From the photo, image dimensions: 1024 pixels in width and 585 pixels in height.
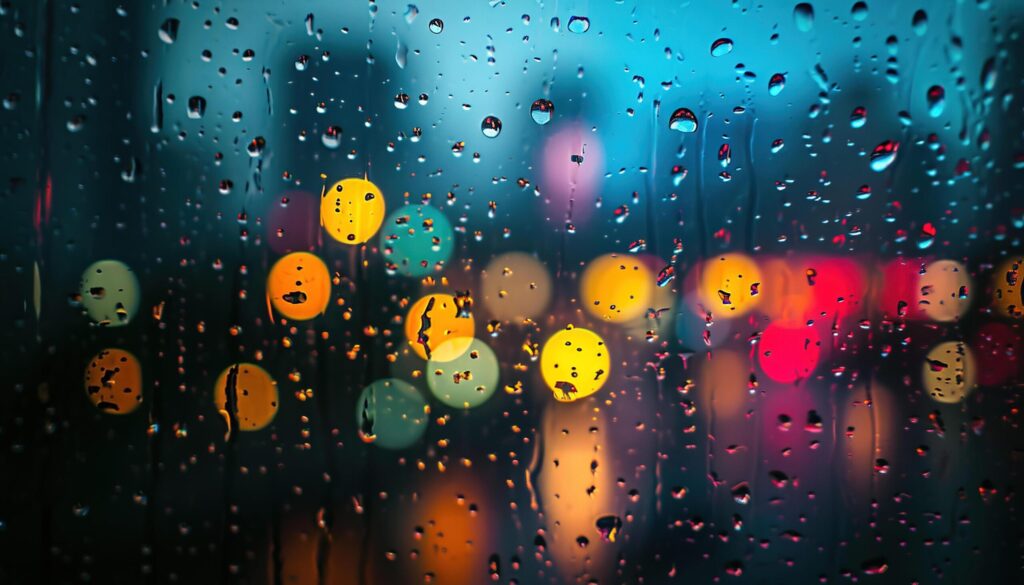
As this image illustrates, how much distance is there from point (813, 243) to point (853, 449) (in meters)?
0.34

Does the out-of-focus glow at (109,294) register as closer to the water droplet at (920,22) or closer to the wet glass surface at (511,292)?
the wet glass surface at (511,292)

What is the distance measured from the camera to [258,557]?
115cm

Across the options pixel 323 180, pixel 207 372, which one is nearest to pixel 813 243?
pixel 323 180

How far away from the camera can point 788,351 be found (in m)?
1.18

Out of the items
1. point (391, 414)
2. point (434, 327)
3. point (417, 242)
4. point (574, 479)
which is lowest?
point (574, 479)

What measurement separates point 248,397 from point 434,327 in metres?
0.32

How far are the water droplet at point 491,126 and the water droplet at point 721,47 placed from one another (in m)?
0.37

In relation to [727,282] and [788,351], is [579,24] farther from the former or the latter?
[788,351]

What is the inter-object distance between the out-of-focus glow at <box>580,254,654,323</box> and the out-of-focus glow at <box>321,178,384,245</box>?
1.18 feet

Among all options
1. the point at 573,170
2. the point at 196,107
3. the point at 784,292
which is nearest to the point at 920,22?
the point at 784,292

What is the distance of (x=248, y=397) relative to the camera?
1156mm

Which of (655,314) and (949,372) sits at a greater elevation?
(655,314)

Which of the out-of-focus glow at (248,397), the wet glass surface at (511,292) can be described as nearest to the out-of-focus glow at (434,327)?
the wet glass surface at (511,292)

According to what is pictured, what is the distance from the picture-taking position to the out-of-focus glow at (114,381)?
115 centimetres
